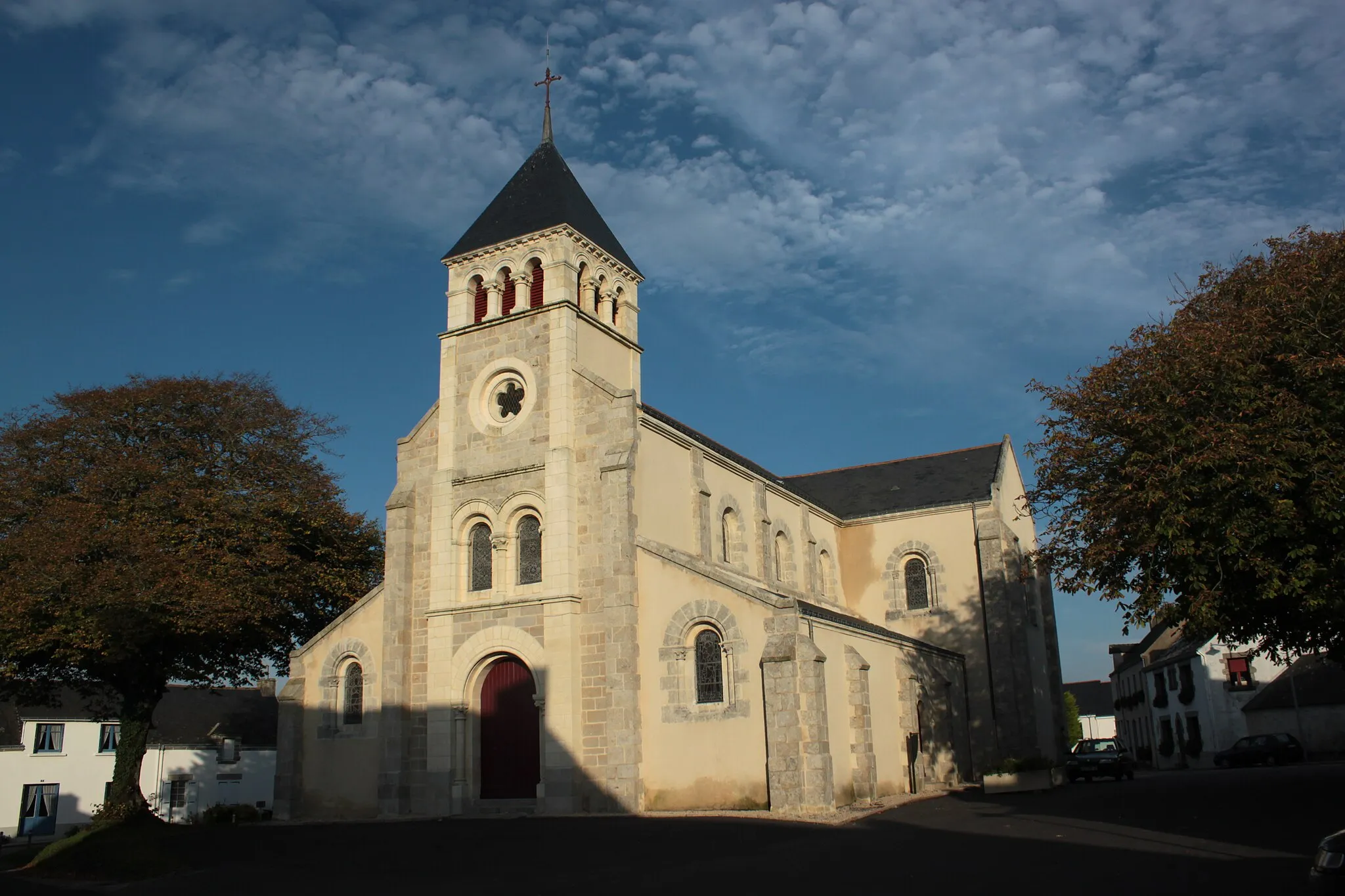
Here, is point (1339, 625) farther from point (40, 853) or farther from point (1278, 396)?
point (40, 853)

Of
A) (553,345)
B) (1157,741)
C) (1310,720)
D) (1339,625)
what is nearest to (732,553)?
(553,345)

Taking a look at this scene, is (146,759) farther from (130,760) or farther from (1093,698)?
(1093,698)

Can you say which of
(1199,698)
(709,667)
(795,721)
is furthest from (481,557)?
(1199,698)

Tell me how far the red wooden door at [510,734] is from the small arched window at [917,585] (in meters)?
15.9

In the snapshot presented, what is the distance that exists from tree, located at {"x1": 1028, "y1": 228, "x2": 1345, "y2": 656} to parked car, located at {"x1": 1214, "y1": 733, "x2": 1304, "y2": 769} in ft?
87.5

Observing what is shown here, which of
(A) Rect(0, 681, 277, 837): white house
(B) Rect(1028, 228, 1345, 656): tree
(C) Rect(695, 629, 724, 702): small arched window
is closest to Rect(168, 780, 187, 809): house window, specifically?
(A) Rect(0, 681, 277, 837): white house

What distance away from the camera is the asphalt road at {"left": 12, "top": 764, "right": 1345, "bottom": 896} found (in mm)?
12297

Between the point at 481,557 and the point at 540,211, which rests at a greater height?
the point at 540,211

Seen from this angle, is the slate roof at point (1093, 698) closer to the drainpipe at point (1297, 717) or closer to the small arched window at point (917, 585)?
the drainpipe at point (1297, 717)

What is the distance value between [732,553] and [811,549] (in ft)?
18.5

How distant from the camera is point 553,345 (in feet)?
87.2

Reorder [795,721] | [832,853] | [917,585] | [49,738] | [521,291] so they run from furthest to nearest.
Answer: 1. [49,738]
2. [917,585]
3. [521,291]
4. [795,721]
5. [832,853]

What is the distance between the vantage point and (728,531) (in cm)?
2992

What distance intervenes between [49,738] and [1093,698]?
280 feet
